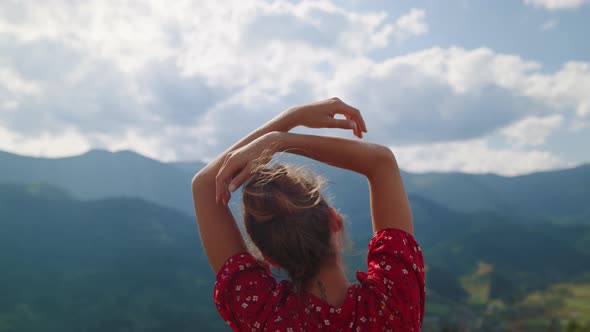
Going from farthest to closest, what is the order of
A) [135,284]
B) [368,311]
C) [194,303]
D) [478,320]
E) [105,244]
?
[105,244]
[135,284]
[194,303]
[478,320]
[368,311]

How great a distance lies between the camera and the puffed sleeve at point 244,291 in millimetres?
2185

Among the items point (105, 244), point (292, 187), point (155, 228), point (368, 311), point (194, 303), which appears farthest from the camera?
point (155, 228)

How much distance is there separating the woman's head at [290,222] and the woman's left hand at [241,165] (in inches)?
1.8

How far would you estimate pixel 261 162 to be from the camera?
228 centimetres

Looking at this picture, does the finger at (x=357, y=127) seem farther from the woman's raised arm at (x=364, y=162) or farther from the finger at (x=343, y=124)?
the woman's raised arm at (x=364, y=162)

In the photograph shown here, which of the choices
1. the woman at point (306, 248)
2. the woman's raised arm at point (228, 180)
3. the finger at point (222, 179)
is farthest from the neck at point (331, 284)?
the finger at point (222, 179)

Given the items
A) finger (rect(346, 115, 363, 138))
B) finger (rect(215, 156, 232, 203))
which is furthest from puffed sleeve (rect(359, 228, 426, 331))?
finger (rect(215, 156, 232, 203))

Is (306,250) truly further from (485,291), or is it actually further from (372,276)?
(485,291)

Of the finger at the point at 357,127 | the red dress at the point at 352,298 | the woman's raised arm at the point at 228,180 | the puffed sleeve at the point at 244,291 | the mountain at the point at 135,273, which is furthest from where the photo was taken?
the mountain at the point at 135,273

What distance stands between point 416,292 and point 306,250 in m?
0.52

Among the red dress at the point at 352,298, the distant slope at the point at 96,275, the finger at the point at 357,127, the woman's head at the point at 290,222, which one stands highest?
the distant slope at the point at 96,275

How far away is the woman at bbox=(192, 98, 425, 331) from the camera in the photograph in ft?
6.79

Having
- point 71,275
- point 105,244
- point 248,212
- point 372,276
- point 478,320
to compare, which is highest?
point 105,244

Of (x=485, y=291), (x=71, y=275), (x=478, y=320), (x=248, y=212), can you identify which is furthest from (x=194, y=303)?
(x=248, y=212)
